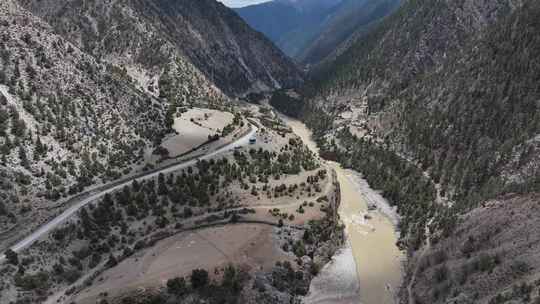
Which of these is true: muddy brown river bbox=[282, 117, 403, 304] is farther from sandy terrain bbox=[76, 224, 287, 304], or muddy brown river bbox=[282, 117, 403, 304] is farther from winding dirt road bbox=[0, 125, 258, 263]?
winding dirt road bbox=[0, 125, 258, 263]

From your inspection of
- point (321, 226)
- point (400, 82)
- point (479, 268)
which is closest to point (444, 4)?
point (400, 82)

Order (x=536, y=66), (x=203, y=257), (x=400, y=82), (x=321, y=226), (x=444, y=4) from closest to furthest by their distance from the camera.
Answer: (x=203, y=257) → (x=321, y=226) → (x=536, y=66) → (x=400, y=82) → (x=444, y=4)

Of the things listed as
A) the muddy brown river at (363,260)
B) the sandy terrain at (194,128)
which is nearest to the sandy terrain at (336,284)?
the muddy brown river at (363,260)

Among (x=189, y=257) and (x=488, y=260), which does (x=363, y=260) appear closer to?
(x=488, y=260)

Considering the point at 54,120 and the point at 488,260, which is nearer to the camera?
the point at 488,260

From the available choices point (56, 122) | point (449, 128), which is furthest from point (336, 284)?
point (449, 128)

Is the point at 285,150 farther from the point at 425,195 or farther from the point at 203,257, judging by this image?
the point at 203,257

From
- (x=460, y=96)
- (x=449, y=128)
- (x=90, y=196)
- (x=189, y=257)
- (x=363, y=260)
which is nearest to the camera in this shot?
(x=189, y=257)
